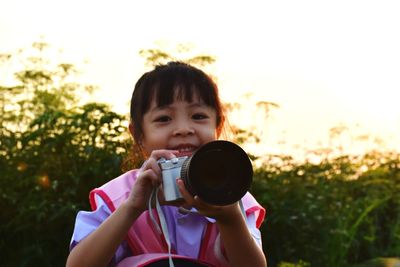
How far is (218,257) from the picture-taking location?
228 cm

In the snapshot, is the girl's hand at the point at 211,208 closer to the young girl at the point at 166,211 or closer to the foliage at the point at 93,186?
the young girl at the point at 166,211

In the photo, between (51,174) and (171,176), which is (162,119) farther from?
(51,174)

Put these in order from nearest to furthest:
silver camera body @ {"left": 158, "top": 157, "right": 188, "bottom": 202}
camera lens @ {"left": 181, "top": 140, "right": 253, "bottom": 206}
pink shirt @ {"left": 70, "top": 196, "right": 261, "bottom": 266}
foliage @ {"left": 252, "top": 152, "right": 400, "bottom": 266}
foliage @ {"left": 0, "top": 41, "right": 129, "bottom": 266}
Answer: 1. camera lens @ {"left": 181, "top": 140, "right": 253, "bottom": 206}
2. silver camera body @ {"left": 158, "top": 157, "right": 188, "bottom": 202}
3. pink shirt @ {"left": 70, "top": 196, "right": 261, "bottom": 266}
4. foliage @ {"left": 0, "top": 41, "right": 129, "bottom": 266}
5. foliage @ {"left": 252, "top": 152, "right": 400, "bottom": 266}

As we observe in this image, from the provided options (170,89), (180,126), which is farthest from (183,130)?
(170,89)

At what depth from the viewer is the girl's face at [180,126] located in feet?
7.64

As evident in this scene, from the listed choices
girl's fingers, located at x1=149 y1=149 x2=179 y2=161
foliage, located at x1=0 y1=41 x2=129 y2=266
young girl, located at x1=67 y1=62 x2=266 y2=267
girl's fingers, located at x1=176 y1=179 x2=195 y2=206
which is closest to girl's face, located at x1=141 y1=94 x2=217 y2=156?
young girl, located at x1=67 y1=62 x2=266 y2=267

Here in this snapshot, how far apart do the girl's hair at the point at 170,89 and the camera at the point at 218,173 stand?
385 mm

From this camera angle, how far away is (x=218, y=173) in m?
2.04

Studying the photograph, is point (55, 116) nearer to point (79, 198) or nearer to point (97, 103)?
point (97, 103)

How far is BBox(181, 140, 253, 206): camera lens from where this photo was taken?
1.99m

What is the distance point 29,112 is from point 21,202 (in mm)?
980

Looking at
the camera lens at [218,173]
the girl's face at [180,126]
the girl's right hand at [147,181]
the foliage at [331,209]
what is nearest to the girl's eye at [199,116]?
the girl's face at [180,126]

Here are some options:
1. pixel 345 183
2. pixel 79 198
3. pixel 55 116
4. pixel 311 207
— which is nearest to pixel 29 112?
pixel 55 116

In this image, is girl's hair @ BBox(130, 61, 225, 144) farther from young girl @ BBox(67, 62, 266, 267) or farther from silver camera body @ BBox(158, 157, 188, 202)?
silver camera body @ BBox(158, 157, 188, 202)
